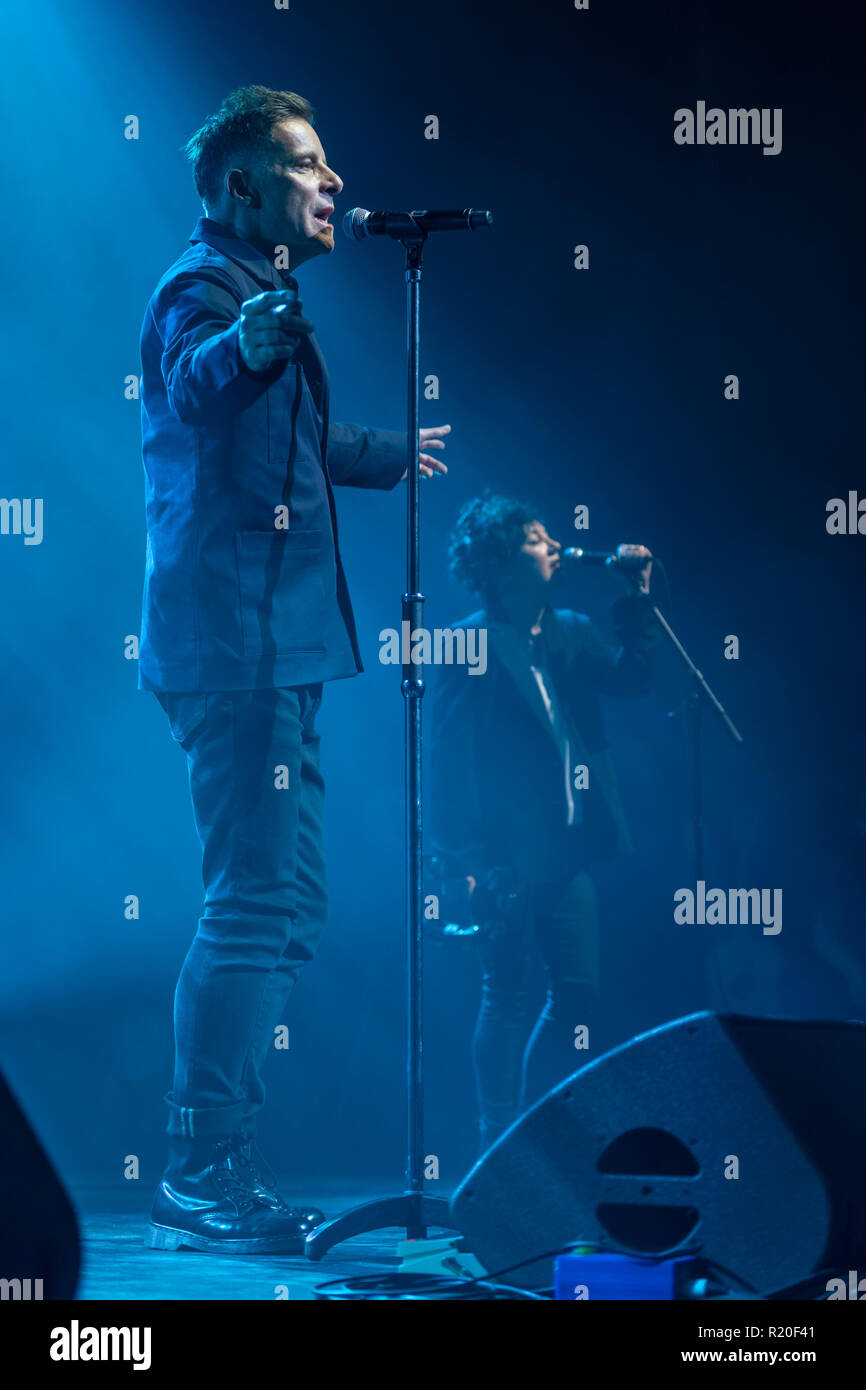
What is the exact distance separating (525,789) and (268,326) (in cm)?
180

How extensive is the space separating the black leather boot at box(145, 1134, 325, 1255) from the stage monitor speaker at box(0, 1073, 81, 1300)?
1.04 metres

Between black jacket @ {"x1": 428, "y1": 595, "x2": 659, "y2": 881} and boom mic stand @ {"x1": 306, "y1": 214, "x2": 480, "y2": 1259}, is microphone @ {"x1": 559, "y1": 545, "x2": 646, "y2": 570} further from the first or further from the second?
boom mic stand @ {"x1": 306, "y1": 214, "x2": 480, "y2": 1259}

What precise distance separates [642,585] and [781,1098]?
2131 millimetres

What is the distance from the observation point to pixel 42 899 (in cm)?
406

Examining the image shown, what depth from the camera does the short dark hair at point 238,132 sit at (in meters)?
2.88

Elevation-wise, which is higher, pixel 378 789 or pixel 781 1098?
pixel 378 789

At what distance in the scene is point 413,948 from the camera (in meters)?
2.54

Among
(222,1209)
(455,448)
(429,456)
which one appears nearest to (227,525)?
(429,456)

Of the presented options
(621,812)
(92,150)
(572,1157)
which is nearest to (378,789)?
(621,812)

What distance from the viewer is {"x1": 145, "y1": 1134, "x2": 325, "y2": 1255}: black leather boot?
8.20 ft

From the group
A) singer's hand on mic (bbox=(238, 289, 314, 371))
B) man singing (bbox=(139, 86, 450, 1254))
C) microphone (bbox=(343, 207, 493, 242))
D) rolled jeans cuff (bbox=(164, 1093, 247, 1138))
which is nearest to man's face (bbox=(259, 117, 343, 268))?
man singing (bbox=(139, 86, 450, 1254))

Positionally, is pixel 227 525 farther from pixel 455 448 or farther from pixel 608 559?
pixel 455 448
